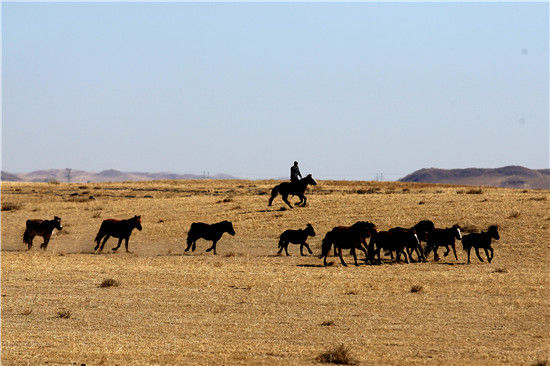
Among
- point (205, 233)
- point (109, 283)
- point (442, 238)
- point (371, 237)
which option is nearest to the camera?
point (109, 283)

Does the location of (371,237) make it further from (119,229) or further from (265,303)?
(119,229)

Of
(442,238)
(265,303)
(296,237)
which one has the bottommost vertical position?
(265,303)

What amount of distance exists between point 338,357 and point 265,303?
6150 millimetres

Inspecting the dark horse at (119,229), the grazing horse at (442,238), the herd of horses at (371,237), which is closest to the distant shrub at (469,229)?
the herd of horses at (371,237)

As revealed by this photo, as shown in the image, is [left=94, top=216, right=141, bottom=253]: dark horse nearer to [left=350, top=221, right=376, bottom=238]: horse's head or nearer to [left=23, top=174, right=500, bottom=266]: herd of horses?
[left=23, top=174, right=500, bottom=266]: herd of horses

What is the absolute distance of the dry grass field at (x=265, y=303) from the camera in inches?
503

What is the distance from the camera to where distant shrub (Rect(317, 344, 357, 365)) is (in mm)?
11844

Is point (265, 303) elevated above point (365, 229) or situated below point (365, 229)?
below

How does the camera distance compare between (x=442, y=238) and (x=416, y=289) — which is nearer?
(x=416, y=289)

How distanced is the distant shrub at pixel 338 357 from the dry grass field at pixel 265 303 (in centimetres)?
14

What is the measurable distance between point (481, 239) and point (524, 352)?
48.9ft

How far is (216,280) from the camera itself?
21.9 m

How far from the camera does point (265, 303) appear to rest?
17.9 metres

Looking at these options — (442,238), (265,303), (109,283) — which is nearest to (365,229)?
(442,238)
